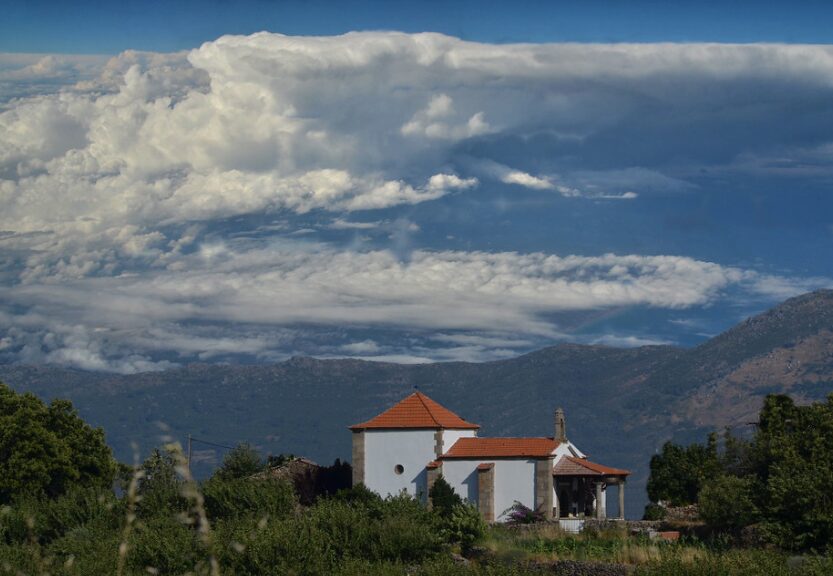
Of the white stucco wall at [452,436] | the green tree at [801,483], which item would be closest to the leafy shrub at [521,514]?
the white stucco wall at [452,436]

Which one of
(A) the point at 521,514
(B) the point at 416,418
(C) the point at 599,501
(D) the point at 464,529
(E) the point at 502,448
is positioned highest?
(B) the point at 416,418

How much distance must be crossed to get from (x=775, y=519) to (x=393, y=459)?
31993mm

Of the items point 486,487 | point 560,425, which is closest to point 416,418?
point 486,487

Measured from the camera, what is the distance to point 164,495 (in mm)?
44531

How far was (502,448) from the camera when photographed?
210 ft

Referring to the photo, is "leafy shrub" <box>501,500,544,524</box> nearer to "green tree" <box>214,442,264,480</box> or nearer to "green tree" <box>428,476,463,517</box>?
"green tree" <box>428,476,463,517</box>

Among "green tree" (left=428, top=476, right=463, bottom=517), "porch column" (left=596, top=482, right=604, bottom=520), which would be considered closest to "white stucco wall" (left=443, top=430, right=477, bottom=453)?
"green tree" (left=428, top=476, right=463, bottom=517)

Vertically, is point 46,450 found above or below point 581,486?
above

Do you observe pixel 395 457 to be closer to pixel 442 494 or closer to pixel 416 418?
pixel 416 418

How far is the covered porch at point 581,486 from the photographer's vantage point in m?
63.2

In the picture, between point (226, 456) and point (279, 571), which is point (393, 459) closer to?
point (226, 456)

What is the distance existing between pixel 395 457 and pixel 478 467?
516 centimetres

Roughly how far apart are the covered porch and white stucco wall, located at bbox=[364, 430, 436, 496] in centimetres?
702

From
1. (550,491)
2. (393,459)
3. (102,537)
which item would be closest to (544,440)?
(550,491)
